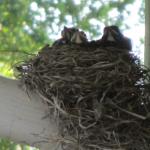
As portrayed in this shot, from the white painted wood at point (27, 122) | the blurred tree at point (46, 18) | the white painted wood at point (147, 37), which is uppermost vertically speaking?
the blurred tree at point (46, 18)

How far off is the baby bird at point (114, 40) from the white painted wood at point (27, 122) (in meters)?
0.81

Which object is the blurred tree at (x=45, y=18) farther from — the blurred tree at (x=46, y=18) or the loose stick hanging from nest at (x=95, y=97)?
the loose stick hanging from nest at (x=95, y=97)

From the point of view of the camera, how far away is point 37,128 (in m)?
2.31

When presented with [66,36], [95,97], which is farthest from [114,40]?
[95,97]

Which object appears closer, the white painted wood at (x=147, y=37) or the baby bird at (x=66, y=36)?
the white painted wood at (x=147, y=37)

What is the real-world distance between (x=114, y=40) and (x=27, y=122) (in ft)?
3.38

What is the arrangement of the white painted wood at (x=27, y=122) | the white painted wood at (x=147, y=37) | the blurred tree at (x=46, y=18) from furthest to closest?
the blurred tree at (x=46, y=18), the white painted wood at (x=147, y=37), the white painted wood at (x=27, y=122)

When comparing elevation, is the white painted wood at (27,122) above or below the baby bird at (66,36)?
below

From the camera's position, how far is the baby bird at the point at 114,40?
3064mm

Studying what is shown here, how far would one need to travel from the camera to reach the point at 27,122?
7.61ft

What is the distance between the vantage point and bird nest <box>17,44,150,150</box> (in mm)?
2170

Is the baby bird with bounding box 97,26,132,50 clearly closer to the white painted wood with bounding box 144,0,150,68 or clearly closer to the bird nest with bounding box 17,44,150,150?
the white painted wood with bounding box 144,0,150,68

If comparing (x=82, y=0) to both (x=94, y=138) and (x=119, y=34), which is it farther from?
(x=94, y=138)

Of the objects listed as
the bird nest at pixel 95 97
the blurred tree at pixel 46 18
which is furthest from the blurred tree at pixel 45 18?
the bird nest at pixel 95 97
